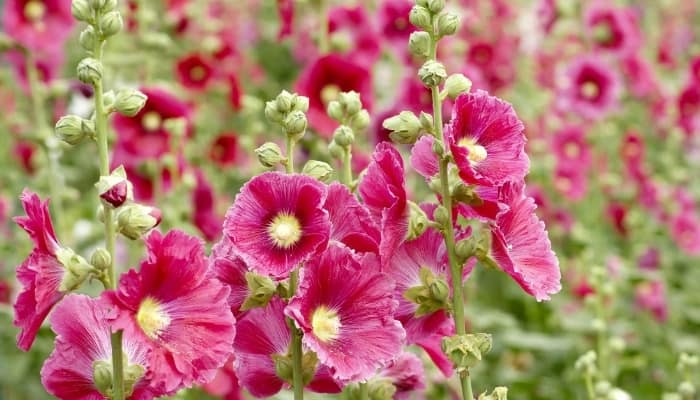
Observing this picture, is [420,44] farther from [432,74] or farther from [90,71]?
[90,71]

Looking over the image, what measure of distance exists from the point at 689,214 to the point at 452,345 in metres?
3.38

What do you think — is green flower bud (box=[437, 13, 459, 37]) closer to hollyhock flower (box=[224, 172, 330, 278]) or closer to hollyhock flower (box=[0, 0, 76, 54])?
hollyhock flower (box=[224, 172, 330, 278])

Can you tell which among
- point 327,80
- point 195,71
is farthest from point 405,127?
point 195,71

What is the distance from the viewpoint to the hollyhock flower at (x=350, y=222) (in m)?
1.51

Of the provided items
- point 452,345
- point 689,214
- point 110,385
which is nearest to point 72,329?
point 110,385

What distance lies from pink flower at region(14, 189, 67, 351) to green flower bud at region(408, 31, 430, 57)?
51cm

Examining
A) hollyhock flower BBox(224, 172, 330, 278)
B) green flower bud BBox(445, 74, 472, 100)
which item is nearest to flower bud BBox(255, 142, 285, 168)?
hollyhock flower BBox(224, 172, 330, 278)

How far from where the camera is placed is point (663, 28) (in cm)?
717

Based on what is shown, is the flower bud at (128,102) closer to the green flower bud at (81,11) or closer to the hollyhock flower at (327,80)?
the green flower bud at (81,11)

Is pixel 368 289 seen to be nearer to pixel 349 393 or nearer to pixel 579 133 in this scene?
pixel 349 393

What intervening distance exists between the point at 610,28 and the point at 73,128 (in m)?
3.67

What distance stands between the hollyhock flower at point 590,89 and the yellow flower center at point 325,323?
3.44m

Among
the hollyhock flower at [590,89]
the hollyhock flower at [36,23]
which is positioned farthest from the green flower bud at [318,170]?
the hollyhock flower at [590,89]

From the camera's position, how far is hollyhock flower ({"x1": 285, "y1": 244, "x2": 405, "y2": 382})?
149cm
